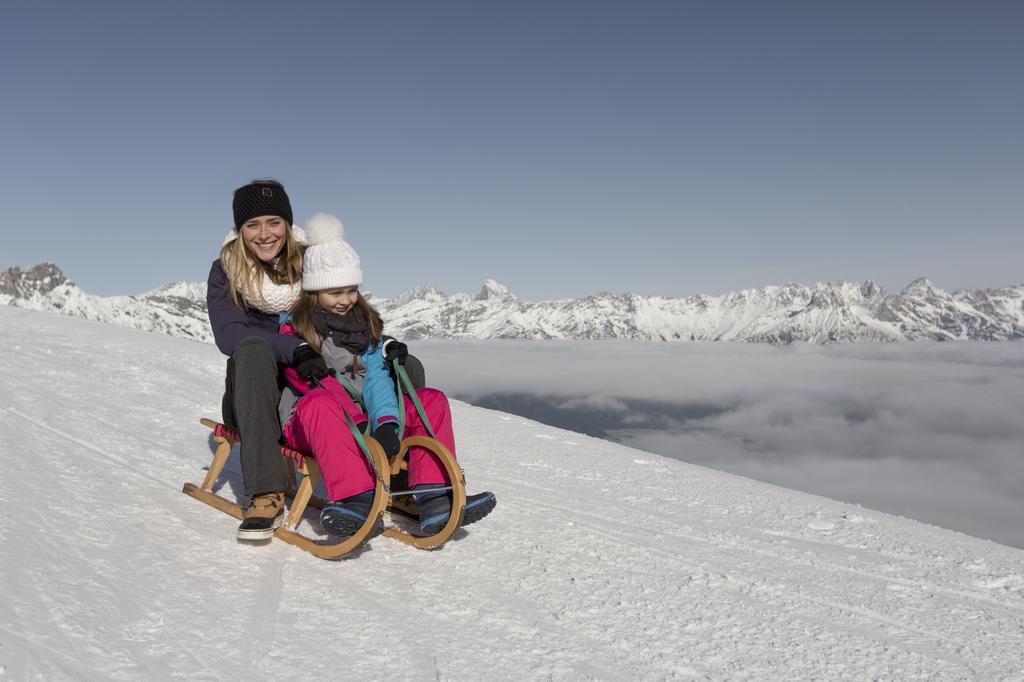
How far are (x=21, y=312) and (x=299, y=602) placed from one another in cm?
1310

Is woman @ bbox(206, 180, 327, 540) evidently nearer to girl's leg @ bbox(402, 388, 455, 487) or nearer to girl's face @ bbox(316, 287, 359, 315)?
girl's face @ bbox(316, 287, 359, 315)

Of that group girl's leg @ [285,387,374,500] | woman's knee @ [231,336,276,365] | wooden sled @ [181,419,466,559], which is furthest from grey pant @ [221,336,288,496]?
girl's leg @ [285,387,374,500]

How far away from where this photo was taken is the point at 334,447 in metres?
3.33

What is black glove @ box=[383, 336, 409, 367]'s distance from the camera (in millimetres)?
3670

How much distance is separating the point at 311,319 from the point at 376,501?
1233mm

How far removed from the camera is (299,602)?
9.29ft

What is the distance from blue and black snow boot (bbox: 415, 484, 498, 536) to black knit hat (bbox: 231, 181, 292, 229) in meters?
2.05

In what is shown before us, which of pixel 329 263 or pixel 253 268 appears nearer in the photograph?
pixel 329 263

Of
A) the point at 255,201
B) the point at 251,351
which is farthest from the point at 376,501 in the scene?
the point at 255,201

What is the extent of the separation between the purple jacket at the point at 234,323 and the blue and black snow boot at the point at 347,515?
0.91 m

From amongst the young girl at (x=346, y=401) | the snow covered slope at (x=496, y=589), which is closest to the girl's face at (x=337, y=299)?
the young girl at (x=346, y=401)

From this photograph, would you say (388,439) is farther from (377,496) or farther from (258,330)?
(258,330)

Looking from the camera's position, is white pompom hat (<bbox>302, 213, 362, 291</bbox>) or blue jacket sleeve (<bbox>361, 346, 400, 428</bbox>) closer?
blue jacket sleeve (<bbox>361, 346, 400, 428</bbox>)

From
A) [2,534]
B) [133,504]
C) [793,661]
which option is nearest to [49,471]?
[133,504]
